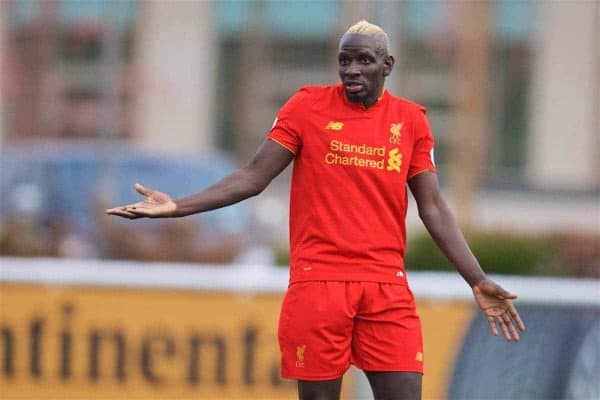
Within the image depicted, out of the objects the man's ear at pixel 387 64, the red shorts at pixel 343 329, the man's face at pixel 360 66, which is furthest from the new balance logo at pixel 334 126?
the red shorts at pixel 343 329

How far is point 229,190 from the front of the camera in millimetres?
5629

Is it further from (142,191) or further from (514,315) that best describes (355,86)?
(514,315)

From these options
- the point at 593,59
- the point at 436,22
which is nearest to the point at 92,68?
the point at 436,22

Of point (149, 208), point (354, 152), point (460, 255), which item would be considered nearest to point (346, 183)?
point (354, 152)

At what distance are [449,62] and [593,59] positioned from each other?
2.35m

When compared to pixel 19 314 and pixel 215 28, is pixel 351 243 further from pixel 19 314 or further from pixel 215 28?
pixel 215 28

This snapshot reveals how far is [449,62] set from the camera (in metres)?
22.8

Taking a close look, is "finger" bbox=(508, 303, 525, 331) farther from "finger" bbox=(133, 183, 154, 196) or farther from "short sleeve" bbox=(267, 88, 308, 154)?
"finger" bbox=(133, 183, 154, 196)

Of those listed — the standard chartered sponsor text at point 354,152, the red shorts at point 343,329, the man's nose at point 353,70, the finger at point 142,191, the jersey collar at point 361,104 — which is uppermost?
the man's nose at point 353,70

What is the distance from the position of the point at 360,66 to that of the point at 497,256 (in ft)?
25.3

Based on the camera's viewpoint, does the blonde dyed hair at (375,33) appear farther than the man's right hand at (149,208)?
Yes

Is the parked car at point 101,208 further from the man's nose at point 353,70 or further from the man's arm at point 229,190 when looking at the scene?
the man's nose at point 353,70

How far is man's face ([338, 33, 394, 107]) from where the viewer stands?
5555 millimetres

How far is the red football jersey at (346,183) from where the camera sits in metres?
5.60
